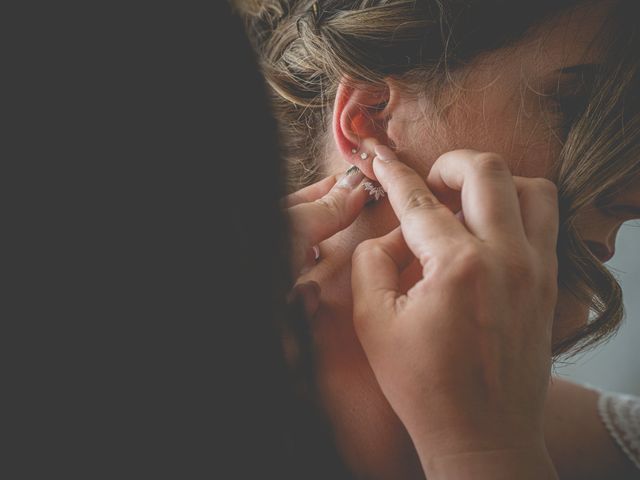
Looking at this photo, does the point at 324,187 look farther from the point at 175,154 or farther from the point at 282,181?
the point at 175,154

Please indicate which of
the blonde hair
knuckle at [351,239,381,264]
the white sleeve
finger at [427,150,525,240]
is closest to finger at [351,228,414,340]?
knuckle at [351,239,381,264]

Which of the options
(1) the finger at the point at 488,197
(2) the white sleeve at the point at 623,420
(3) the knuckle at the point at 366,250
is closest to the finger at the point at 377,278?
(3) the knuckle at the point at 366,250

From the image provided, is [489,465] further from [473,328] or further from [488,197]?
[488,197]

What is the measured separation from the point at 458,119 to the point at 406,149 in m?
0.09

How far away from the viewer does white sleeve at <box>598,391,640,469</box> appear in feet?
3.87

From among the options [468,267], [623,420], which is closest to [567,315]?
[468,267]

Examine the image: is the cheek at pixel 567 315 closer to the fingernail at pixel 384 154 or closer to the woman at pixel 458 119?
the woman at pixel 458 119

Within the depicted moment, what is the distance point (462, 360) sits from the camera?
53cm

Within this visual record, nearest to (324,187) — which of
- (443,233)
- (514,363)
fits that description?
(443,233)

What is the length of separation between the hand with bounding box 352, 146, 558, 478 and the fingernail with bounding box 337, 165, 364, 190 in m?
0.14

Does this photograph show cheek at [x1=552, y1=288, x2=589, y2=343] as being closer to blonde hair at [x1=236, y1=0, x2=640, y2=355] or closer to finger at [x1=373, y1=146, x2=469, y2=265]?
blonde hair at [x1=236, y1=0, x2=640, y2=355]

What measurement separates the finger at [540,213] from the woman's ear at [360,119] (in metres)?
0.22

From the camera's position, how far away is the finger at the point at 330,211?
2.14ft

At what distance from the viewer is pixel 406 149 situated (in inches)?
29.2
